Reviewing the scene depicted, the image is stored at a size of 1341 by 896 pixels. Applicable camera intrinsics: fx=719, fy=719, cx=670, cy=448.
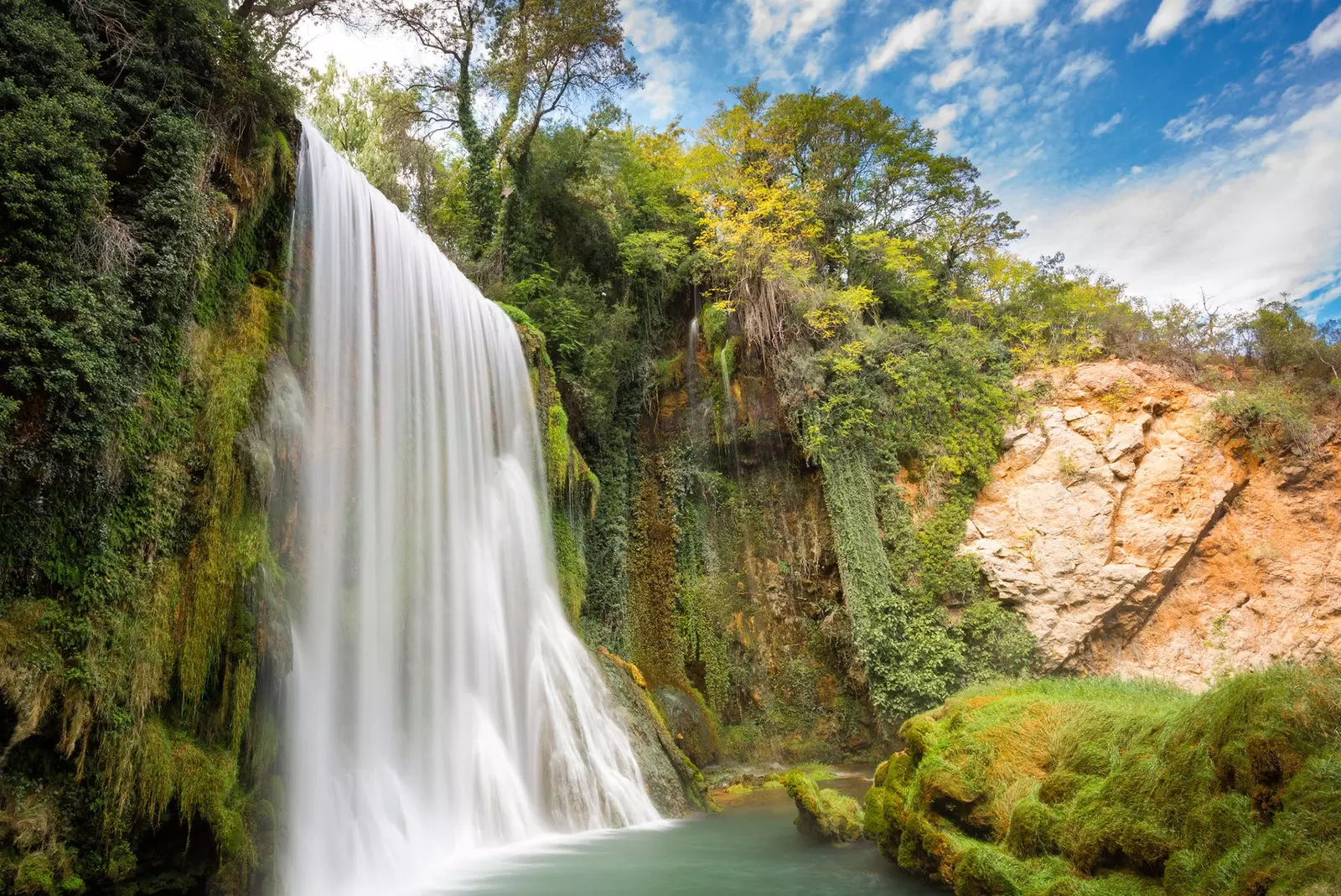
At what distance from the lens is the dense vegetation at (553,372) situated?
227 inches

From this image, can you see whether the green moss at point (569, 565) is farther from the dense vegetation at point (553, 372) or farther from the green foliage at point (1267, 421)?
the green foliage at point (1267, 421)

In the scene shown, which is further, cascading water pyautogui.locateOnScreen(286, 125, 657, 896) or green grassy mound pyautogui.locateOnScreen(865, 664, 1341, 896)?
cascading water pyautogui.locateOnScreen(286, 125, 657, 896)

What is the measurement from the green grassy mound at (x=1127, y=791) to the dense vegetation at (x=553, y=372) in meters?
6.72

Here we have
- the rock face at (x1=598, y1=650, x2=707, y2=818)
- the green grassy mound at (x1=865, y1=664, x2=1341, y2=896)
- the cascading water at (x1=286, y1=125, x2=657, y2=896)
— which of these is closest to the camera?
the green grassy mound at (x1=865, y1=664, x2=1341, y2=896)

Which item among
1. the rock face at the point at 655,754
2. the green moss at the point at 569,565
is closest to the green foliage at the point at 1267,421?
the rock face at the point at 655,754

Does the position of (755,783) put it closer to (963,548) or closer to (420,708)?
(963,548)

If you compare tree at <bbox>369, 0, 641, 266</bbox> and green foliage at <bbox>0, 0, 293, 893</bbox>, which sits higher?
tree at <bbox>369, 0, 641, 266</bbox>

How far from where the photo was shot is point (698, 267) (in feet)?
67.9

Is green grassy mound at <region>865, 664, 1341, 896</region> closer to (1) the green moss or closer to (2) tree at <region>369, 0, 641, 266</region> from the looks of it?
(1) the green moss

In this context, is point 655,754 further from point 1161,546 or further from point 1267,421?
point 1267,421

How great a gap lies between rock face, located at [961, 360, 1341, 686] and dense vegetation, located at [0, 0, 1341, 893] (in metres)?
0.87

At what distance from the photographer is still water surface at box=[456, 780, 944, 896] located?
24.6 feet

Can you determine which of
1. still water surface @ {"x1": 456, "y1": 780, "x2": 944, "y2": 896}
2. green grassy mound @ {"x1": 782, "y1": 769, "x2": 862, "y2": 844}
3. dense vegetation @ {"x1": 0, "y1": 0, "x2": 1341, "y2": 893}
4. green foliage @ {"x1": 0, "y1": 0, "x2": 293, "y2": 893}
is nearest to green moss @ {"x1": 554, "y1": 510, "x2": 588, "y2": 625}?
dense vegetation @ {"x1": 0, "y1": 0, "x2": 1341, "y2": 893}

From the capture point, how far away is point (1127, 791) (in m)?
5.70
